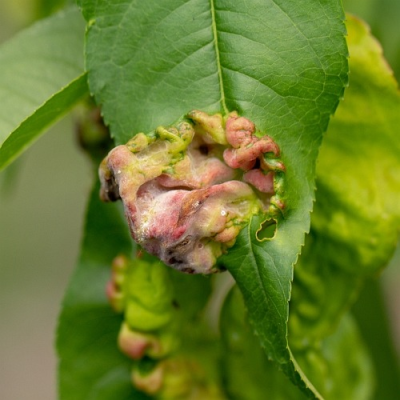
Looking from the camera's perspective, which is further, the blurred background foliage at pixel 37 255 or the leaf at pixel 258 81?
the blurred background foliage at pixel 37 255

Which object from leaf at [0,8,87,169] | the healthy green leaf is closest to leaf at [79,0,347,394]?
Answer: leaf at [0,8,87,169]

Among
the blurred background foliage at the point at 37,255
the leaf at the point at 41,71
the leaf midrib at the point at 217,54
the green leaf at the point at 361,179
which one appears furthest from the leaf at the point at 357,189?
the blurred background foliage at the point at 37,255

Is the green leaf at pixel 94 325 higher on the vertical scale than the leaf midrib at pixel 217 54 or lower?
lower

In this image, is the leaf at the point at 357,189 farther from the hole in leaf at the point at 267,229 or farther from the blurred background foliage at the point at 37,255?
the blurred background foliage at the point at 37,255

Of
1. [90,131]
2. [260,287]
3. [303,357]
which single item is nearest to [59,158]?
[90,131]

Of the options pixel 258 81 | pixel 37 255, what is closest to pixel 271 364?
pixel 258 81

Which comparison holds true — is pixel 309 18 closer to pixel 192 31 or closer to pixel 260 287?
pixel 192 31

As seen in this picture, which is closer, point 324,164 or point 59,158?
point 324,164
